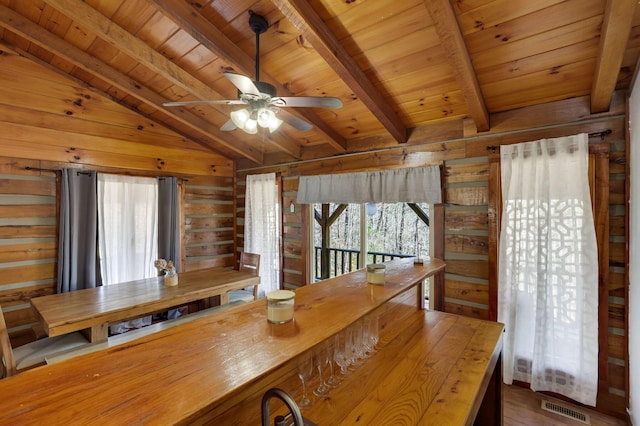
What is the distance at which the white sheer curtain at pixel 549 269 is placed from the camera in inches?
89.7

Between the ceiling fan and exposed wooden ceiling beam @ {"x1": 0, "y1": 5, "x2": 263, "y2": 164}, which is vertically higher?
exposed wooden ceiling beam @ {"x1": 0, "y1": 5, "x2": 263, "y2": 164}

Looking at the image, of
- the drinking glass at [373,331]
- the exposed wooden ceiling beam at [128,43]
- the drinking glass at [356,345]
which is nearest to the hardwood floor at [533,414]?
the drinking glass at [373,331]

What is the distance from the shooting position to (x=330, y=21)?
204 centimetres

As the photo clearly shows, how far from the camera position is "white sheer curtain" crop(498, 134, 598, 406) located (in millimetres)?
2277

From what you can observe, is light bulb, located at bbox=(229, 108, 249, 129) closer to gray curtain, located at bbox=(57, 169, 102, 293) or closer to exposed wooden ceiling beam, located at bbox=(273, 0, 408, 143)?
exposed wooden ceiling beam, located at bbox=(273, 0, 408, 143)

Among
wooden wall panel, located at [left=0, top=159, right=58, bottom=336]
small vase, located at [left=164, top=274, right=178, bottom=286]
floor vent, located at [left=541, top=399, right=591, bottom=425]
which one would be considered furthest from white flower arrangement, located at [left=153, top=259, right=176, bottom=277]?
floor vent, located at [left=541, top=399, right=591, bottom=425]

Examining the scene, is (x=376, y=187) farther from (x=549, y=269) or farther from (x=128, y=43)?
(x=128, y=43)

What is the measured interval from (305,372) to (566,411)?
2.44m

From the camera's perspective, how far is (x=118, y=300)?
2561 mm

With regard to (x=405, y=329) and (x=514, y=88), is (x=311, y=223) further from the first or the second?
(x=514, y=88)

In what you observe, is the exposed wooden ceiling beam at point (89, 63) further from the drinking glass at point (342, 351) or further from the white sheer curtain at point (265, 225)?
the drinking glass at point (342, 351)

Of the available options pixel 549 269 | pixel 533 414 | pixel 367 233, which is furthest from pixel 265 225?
pixel 533 414

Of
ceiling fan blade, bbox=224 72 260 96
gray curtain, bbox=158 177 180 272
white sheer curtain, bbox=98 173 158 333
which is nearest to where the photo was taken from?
ceiling fan blade, bbox=224 72 260 96

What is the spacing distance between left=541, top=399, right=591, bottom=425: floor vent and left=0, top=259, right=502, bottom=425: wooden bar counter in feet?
3.13
